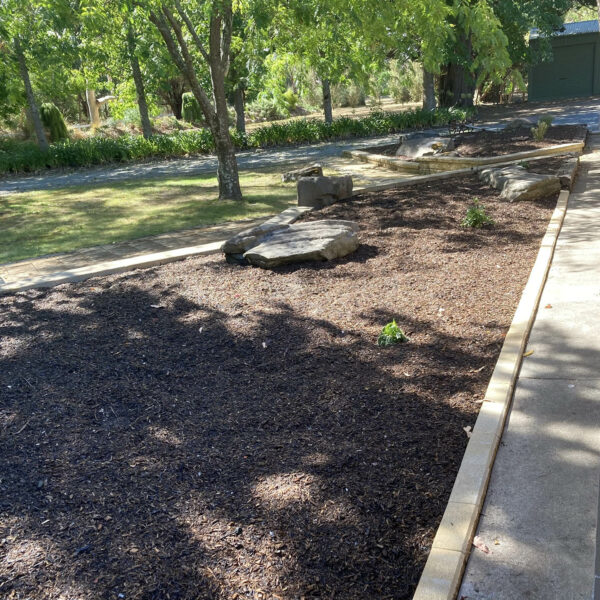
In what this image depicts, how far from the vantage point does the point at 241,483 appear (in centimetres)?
309

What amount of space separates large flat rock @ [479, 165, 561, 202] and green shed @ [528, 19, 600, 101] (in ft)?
74.0

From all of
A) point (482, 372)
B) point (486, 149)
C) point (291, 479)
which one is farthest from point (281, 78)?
point (291, 479)

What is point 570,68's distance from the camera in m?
29.3

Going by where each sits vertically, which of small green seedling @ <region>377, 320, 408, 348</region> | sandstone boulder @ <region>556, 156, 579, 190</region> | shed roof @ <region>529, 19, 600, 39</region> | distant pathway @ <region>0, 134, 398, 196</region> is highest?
shed roof @ <region>529, 19, 600, 39</region>

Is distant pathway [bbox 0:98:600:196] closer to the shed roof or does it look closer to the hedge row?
the hedge row

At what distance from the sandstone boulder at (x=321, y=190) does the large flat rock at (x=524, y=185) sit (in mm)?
2277

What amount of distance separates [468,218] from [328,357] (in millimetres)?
3818

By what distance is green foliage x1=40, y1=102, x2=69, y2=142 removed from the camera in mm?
24438

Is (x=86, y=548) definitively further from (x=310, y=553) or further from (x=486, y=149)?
(x=486, y=149)

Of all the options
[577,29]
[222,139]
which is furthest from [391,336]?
[577,29]

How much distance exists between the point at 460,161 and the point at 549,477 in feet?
33.2

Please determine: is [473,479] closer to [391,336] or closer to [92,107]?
[391,336]

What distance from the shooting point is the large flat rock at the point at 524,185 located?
340 inches

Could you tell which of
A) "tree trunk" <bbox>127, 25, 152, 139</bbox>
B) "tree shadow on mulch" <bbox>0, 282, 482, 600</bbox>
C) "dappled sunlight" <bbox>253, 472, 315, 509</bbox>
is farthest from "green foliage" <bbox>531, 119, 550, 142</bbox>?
"dappled sunlight" <bbox>253, 472, 315, 509</bbox>
